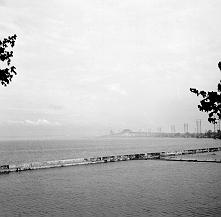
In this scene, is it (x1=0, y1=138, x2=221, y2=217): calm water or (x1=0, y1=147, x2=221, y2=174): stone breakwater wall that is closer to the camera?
(x1=0, y1=138, x2=221, y2=217): calm water

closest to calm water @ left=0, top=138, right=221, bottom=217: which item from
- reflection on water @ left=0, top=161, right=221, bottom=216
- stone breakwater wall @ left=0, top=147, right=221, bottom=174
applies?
reflection on water @ left=0, top=161, right=221, bottom=216

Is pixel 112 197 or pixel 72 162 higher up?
pixel 112 197

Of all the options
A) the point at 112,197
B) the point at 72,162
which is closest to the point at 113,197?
the point at 112,197

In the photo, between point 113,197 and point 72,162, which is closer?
point 113,197

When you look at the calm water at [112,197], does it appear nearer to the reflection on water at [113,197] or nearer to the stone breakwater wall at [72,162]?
the reflection on water at [113,197]

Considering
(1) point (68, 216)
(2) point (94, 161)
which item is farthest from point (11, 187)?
(2) point (94, 161)

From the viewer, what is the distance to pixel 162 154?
6347 centimetres

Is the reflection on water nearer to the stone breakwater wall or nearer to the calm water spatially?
the calm water

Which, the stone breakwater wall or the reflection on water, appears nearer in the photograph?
the reflection on water

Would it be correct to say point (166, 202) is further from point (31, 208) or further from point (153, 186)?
point (31, 208)

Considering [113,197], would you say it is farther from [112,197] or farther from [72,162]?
[72,162]

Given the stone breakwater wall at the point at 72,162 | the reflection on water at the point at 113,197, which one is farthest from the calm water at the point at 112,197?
the stone breakwater wall at the point at 72,162

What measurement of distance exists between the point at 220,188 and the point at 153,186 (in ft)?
18.2

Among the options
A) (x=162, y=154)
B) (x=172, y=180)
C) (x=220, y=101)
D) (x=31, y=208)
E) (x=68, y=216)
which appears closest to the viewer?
(x=220, y=101)
